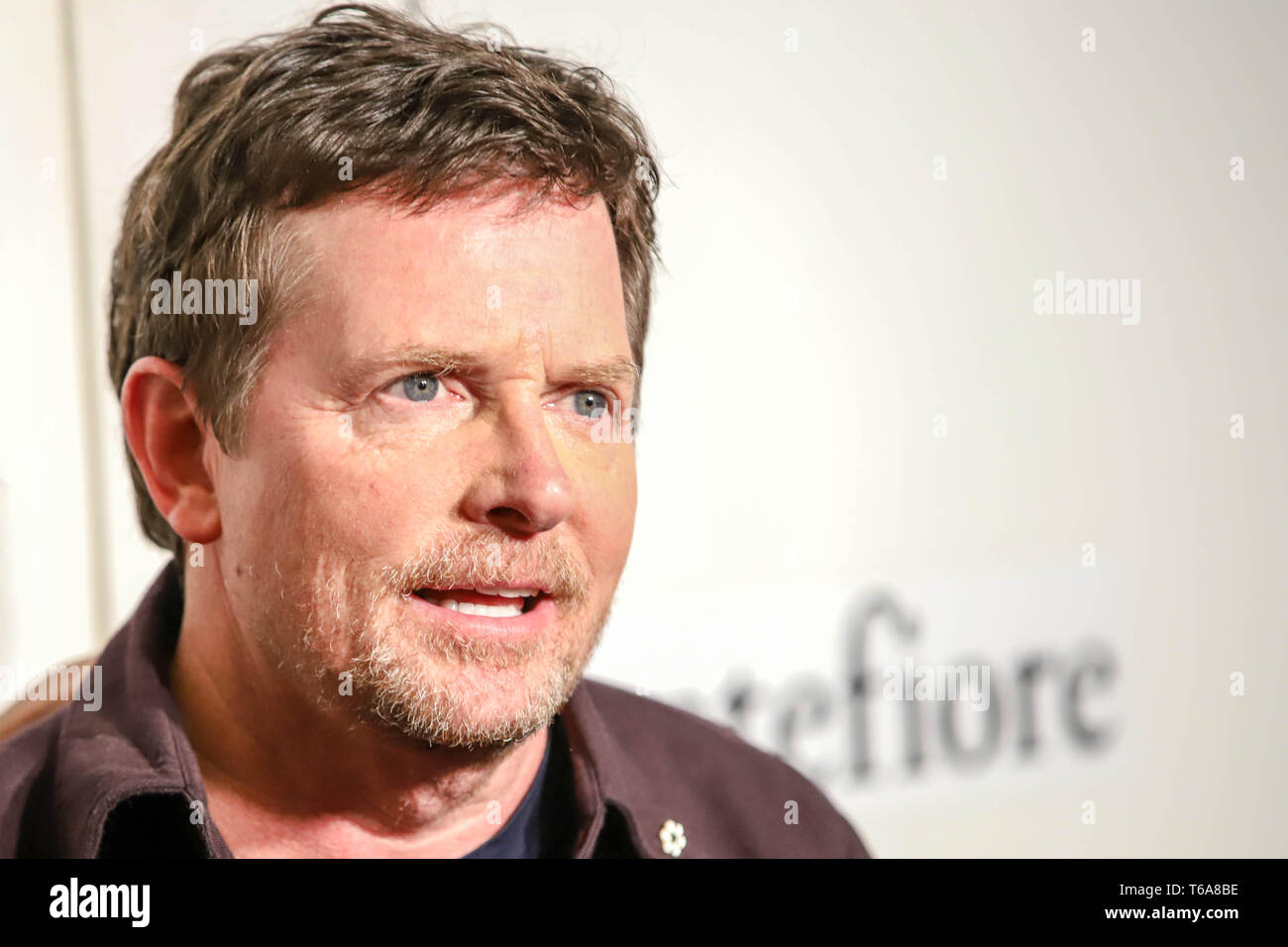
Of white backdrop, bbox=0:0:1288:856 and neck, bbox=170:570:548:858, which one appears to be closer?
neck, bbox=170:570:548:858

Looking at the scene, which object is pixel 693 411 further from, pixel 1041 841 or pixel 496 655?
pixel 1041 841

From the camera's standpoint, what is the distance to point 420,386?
1.21 metres

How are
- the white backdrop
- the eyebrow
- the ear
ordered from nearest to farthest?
the eyebrow, the ear, the white backdrop

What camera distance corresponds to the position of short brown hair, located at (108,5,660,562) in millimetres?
1212

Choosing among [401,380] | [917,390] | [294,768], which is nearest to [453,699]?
[294,768]

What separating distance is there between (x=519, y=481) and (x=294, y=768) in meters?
0.41

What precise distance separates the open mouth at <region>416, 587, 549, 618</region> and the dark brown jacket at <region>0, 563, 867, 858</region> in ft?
0.86

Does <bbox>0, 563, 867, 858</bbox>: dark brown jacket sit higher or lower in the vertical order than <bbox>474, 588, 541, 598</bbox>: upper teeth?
lower

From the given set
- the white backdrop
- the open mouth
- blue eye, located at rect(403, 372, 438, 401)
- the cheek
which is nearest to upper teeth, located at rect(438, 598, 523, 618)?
the open mouth

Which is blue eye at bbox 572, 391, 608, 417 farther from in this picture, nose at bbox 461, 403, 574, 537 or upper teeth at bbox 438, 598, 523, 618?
upper teeth at bbox 438, 598, 523, 618

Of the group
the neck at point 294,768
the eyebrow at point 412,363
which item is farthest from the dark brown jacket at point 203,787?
the eyebrow at point 412,363

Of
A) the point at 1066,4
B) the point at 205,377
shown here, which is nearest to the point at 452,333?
the point at 205,377

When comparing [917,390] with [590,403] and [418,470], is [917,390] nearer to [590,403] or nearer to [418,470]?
[590,403]

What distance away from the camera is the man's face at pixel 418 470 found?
1.19 meters
